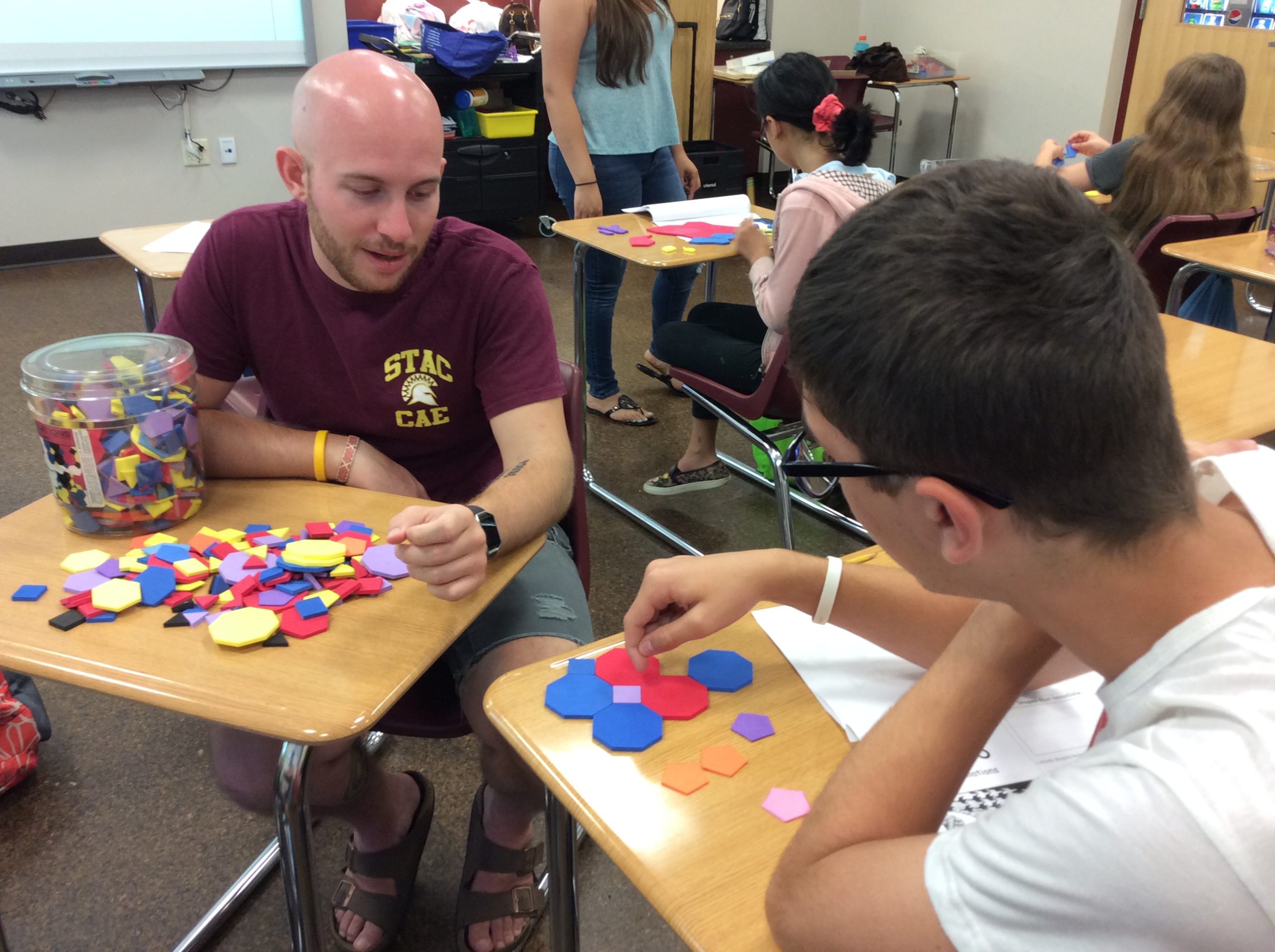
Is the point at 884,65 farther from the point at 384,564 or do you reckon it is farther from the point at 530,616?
the point at 384,564

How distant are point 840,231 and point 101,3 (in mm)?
4821

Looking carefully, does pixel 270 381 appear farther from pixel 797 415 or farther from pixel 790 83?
pixel 790 83

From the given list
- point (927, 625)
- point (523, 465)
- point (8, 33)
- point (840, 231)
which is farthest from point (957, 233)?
point (8, 33)

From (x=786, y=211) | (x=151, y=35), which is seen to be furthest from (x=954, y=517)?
(x=151, y=35)

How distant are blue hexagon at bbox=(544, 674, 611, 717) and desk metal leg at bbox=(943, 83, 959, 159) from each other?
6139 mm

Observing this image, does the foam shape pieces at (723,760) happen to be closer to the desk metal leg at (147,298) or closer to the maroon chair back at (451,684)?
the maroon chair back at (451,684)

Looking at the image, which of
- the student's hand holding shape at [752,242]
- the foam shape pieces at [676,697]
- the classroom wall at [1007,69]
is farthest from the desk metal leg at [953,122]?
the foam shape pieces at [676,697]

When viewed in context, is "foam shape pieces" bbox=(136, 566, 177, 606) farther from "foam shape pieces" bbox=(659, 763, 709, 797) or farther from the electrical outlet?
the electrical outlet

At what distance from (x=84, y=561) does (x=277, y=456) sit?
11.7 inches

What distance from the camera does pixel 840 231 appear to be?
2.18 ft

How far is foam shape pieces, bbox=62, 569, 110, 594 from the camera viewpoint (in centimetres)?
102

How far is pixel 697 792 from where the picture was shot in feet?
2.58

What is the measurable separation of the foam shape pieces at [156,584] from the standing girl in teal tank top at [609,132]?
2.00 meters

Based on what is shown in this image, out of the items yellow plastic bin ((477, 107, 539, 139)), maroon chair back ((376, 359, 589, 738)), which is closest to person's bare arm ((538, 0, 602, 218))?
maroon chair back ((376, 359, 589, 738))
